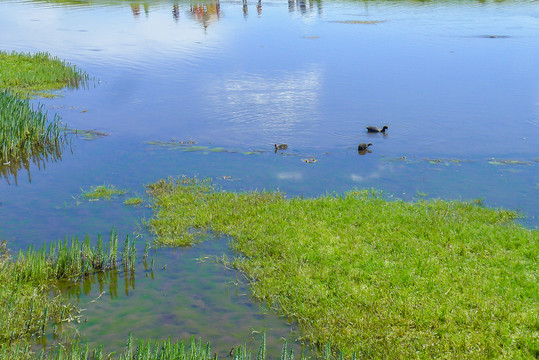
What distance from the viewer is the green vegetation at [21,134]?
17.8 m

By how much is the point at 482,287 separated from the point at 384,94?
18825 millimetres

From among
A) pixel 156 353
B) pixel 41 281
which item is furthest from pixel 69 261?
pixel 156 353

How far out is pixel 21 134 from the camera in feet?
61.6

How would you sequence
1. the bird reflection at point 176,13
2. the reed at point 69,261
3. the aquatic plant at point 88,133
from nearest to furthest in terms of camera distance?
the reed at point 69,261 → the aquatic plant at point 88,133 → the bird reflection at point 176,13

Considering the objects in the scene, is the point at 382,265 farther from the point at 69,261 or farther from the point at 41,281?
the point at 41,281

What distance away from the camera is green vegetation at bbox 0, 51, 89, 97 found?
27.9m

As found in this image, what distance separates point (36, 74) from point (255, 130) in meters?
14.8

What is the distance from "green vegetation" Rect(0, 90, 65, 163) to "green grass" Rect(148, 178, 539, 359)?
5.69 metres

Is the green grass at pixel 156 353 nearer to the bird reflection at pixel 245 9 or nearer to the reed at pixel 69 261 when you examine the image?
the reed at pixel 69 261

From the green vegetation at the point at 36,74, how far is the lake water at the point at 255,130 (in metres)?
1.25

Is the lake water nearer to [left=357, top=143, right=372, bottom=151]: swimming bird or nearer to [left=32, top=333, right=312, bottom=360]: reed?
[left=357, top=143, right=372, bottom=151]: swimming bird

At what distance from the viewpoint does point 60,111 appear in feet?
79.5

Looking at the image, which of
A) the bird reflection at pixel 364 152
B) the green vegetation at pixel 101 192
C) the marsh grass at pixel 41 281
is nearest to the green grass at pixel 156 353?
the marsh grass at pixel 41 281

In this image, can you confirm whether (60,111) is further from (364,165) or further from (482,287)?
(482,287)
